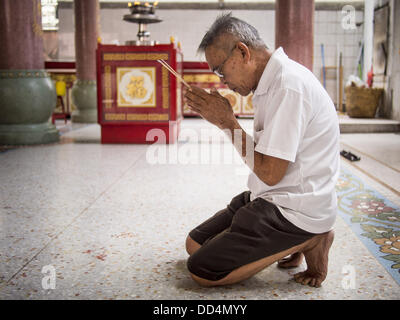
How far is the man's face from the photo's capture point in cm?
150

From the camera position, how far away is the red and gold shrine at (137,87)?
5.36 metres

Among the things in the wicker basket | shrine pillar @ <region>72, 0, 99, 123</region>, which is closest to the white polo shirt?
the wicker basket

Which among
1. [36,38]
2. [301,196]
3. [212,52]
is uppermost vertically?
[36,38]

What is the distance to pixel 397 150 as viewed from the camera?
16.1 ft

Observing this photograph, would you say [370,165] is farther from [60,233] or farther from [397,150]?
[60,233]

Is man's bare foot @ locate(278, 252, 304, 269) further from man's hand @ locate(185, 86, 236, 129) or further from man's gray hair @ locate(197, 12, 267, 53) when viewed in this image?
man's gray hair @ locate(197, 12, 267, 53)

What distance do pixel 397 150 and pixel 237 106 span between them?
488cm

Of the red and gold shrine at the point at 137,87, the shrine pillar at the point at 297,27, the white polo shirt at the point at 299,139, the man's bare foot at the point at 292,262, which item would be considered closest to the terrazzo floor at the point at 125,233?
the man's bare foot at the point at 292,262

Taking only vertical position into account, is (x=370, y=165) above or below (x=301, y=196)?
below

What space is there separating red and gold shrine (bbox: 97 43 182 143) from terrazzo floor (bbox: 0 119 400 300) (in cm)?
116

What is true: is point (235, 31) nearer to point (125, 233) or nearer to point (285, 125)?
point (285, 125)

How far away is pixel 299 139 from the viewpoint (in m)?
1.43
